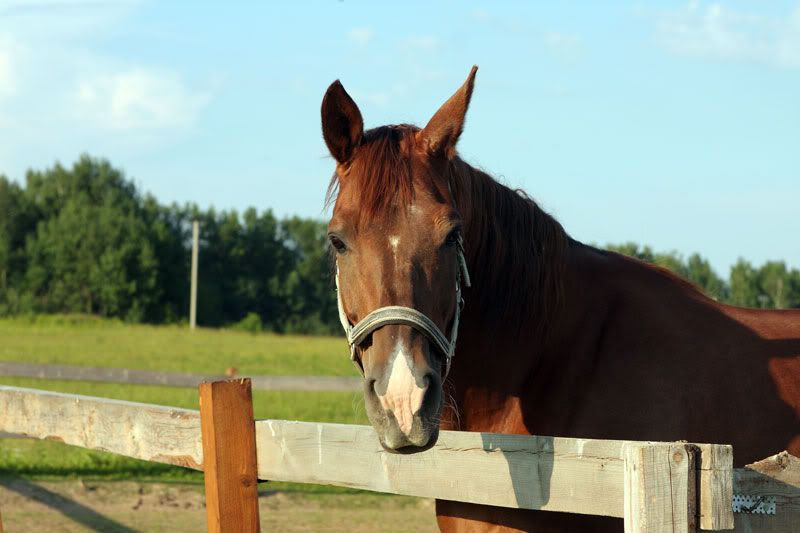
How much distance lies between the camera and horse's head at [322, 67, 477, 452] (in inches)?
100

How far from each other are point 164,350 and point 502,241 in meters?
31.4

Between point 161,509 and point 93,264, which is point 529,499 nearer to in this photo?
point 161,509

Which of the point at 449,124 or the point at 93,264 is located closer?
the point at 449,124

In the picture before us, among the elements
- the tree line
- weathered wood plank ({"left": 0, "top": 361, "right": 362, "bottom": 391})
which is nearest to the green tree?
the tree line

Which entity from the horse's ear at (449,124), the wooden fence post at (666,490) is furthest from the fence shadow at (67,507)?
the wooden fence post at (666,490)

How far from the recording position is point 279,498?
905cm

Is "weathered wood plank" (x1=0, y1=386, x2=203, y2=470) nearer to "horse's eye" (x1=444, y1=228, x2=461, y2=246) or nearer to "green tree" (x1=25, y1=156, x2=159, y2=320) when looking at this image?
"horse's eye" (x1=444, y1=228, x2=461, y2=246)

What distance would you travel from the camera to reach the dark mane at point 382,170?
2889 mm

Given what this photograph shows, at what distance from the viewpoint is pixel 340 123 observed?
3135 millimetres

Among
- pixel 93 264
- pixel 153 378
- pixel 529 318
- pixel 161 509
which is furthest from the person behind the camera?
pixel 93 264

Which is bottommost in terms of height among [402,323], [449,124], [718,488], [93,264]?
[718,488]

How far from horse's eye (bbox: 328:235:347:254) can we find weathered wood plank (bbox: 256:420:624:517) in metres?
0.60

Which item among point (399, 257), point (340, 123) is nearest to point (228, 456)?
point (399, 257)

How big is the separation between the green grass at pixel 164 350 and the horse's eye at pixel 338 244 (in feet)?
67.2
